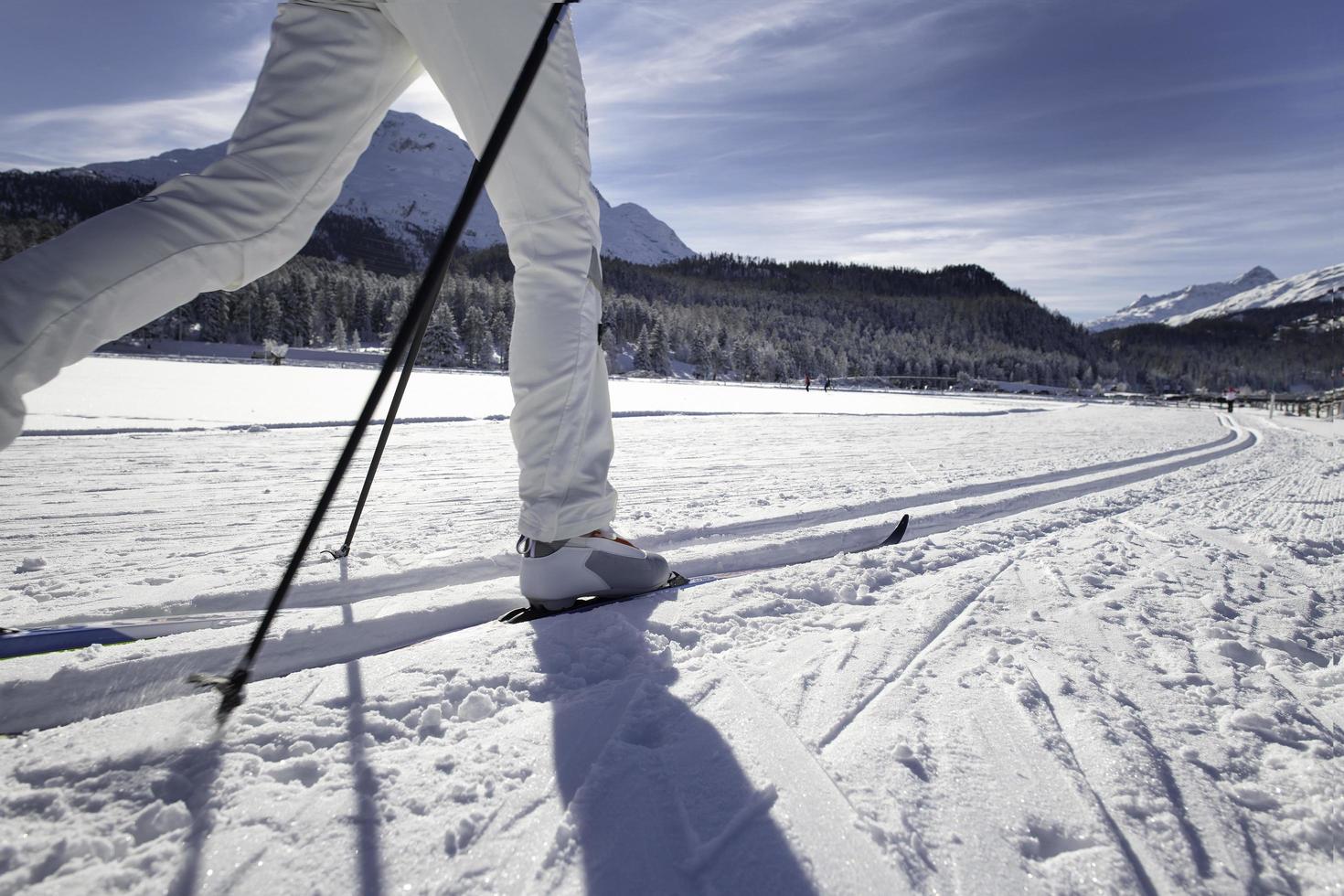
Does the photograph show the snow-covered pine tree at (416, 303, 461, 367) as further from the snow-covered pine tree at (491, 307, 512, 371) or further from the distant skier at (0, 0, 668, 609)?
the distant skier at (0, 0, 668, 609)

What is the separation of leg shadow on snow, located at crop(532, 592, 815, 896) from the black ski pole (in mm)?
455

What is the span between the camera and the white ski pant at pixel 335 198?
1.02 m

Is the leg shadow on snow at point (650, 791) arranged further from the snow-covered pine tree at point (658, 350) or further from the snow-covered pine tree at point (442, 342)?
the snow-covered pine tree at point (658, 350)

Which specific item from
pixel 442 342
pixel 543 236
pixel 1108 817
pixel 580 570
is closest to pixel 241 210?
pixel 543 236

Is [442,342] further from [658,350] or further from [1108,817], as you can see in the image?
[1108,817]

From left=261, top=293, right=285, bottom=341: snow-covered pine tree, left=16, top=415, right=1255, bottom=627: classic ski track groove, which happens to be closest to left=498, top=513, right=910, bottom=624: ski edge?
left=16, top=415, right=1255, bottom=627: classic ski track groove

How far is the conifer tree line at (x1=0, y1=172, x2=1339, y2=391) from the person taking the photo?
189 ft

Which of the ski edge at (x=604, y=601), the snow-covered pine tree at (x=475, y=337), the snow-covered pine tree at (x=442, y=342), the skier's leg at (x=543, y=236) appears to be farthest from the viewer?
the snow-covered pine tree at (x=475, y=337)

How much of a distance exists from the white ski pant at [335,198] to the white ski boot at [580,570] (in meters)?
0.05

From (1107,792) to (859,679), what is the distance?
0.40 m

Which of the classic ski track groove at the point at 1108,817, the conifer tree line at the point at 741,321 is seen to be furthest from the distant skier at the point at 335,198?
the conifer tree line at the point at 741,321

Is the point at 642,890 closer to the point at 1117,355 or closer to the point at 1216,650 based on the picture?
the point at 1216,650

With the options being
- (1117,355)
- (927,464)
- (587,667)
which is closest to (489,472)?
(587,667)

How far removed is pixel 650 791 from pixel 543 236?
3.50ft
